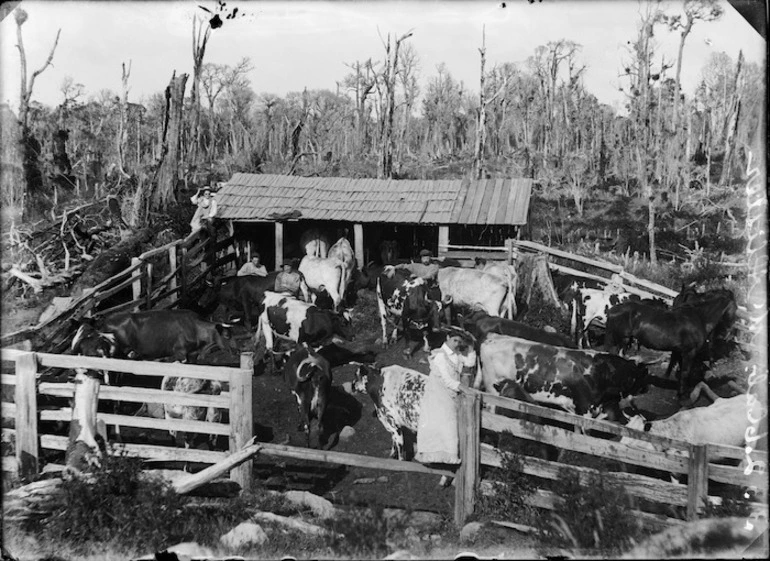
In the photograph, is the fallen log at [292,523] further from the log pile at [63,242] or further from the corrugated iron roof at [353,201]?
the log pile at [63,242]

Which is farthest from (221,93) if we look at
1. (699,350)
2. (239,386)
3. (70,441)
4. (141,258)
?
(699,350)

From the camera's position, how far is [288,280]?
1128 centimetres

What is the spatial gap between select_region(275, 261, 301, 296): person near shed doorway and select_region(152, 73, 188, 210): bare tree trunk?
84.5 inches

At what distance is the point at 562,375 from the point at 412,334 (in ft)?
8.80

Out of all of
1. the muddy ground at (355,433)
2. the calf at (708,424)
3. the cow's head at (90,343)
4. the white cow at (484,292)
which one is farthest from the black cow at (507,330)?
the cow's head at (90,343)

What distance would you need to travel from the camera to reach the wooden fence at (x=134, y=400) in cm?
822

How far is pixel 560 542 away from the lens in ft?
22.1

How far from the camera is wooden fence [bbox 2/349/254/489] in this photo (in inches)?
324

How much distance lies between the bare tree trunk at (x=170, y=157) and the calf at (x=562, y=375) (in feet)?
18.9

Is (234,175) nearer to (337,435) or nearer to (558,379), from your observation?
(337,435)

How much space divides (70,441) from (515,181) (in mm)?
8761

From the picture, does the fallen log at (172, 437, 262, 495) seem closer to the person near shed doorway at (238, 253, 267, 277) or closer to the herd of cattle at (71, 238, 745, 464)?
the herd of cattle at (71, 238, 745, 464)

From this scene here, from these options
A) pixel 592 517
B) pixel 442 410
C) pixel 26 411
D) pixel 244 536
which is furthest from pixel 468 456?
pixel 26 411

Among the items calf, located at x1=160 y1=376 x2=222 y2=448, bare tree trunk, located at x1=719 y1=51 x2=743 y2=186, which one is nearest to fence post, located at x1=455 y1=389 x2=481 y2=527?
calf, located at x1=160 y1=376 x2=222 y2=448
